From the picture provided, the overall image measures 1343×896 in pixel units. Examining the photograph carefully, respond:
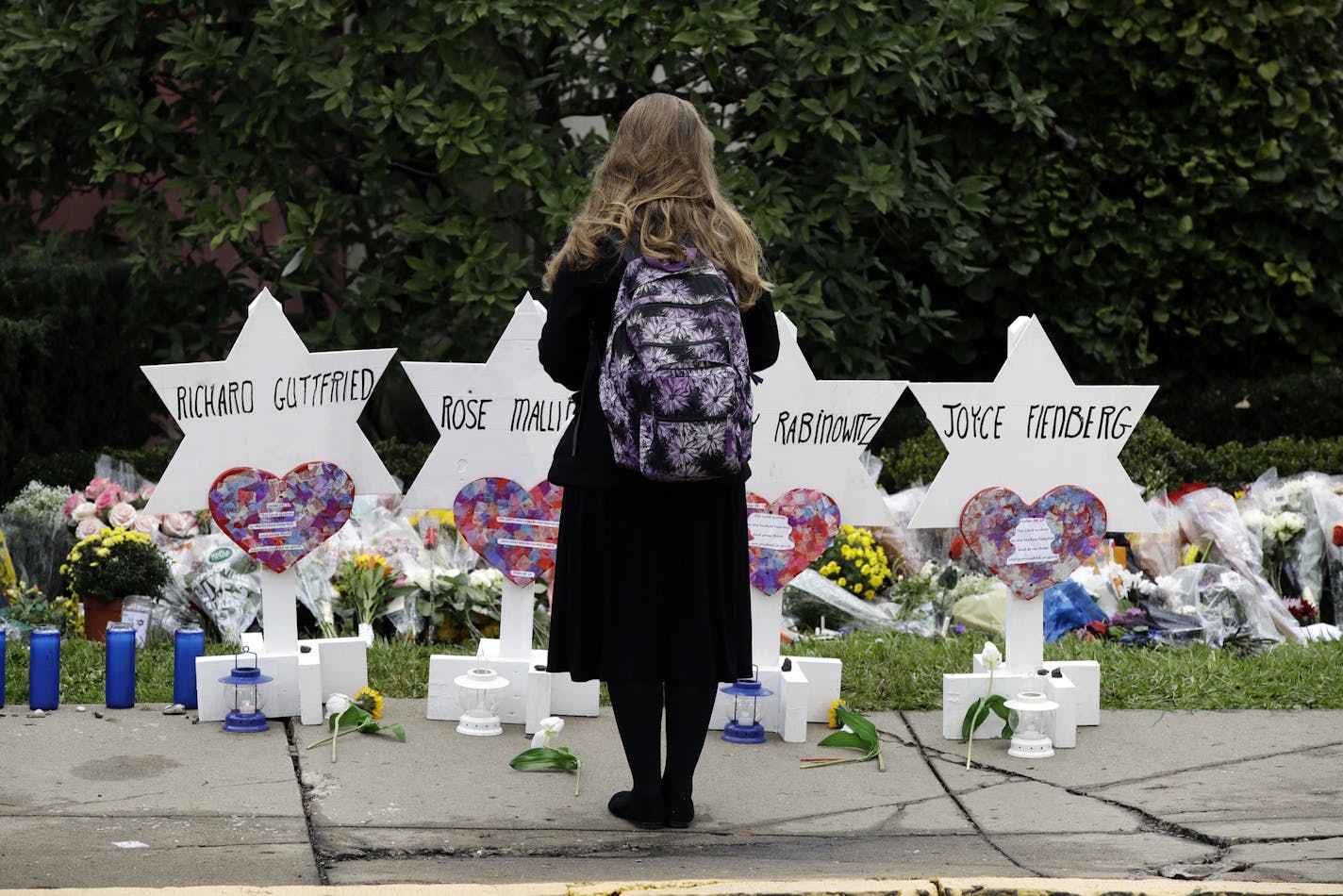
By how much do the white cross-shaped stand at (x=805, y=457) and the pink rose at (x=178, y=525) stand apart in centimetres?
260

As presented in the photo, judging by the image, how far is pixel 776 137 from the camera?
7.02m

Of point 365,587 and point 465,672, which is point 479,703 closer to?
point 465,672

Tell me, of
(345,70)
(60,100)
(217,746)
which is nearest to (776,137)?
(345,70)

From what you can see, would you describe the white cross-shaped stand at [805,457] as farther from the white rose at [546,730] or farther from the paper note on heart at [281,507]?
the paper note on heart at [281,507]

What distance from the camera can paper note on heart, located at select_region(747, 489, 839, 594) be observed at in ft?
16.1

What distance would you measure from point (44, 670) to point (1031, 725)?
113 inches

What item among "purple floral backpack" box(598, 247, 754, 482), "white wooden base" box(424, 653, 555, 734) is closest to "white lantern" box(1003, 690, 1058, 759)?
"white wooden base" box(424, 653, 555, 734)

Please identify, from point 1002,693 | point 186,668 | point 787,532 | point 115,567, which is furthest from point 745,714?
point 115,567

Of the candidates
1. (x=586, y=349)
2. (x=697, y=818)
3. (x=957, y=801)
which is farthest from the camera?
(x=957, y=801)

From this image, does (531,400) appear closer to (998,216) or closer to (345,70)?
(345,70)

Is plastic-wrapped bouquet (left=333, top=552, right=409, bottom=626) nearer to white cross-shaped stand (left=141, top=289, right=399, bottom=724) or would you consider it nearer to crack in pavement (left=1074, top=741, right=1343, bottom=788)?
white cross-shaped stand (left=141, top=289, right=399, bottom=724)

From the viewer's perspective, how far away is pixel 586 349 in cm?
399

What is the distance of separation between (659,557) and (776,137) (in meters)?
3.48

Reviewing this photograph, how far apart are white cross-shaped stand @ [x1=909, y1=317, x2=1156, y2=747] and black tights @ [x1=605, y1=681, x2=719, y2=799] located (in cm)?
111
